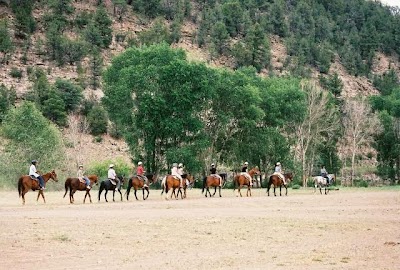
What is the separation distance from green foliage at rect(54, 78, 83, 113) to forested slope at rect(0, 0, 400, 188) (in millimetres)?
158

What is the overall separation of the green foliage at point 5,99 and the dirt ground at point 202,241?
60189 mm

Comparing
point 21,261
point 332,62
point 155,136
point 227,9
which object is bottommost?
point 21,261

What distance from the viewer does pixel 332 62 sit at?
5640 inches

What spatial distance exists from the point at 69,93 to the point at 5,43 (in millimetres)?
17806

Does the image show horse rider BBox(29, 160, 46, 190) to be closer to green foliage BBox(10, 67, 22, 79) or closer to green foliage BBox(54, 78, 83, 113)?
green foliage BBox(54, 78, 83, 113)

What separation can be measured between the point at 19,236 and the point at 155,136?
4086 cm

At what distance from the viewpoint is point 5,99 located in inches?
3344

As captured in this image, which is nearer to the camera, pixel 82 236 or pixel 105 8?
pixel 82 236

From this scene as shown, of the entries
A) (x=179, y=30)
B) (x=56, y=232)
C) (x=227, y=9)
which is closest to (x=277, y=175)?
(x=56, y=232)

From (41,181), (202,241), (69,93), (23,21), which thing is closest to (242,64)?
(69,93)

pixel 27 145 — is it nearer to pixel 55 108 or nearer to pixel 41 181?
pixel 41 181

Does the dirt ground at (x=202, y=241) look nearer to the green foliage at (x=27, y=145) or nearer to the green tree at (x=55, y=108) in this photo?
the green foliage at (x=27, y=145)

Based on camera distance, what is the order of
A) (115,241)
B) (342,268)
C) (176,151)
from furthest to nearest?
(176,151) → (115,241) → (342,268)

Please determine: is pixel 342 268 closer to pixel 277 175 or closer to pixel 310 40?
pixel 277 175
